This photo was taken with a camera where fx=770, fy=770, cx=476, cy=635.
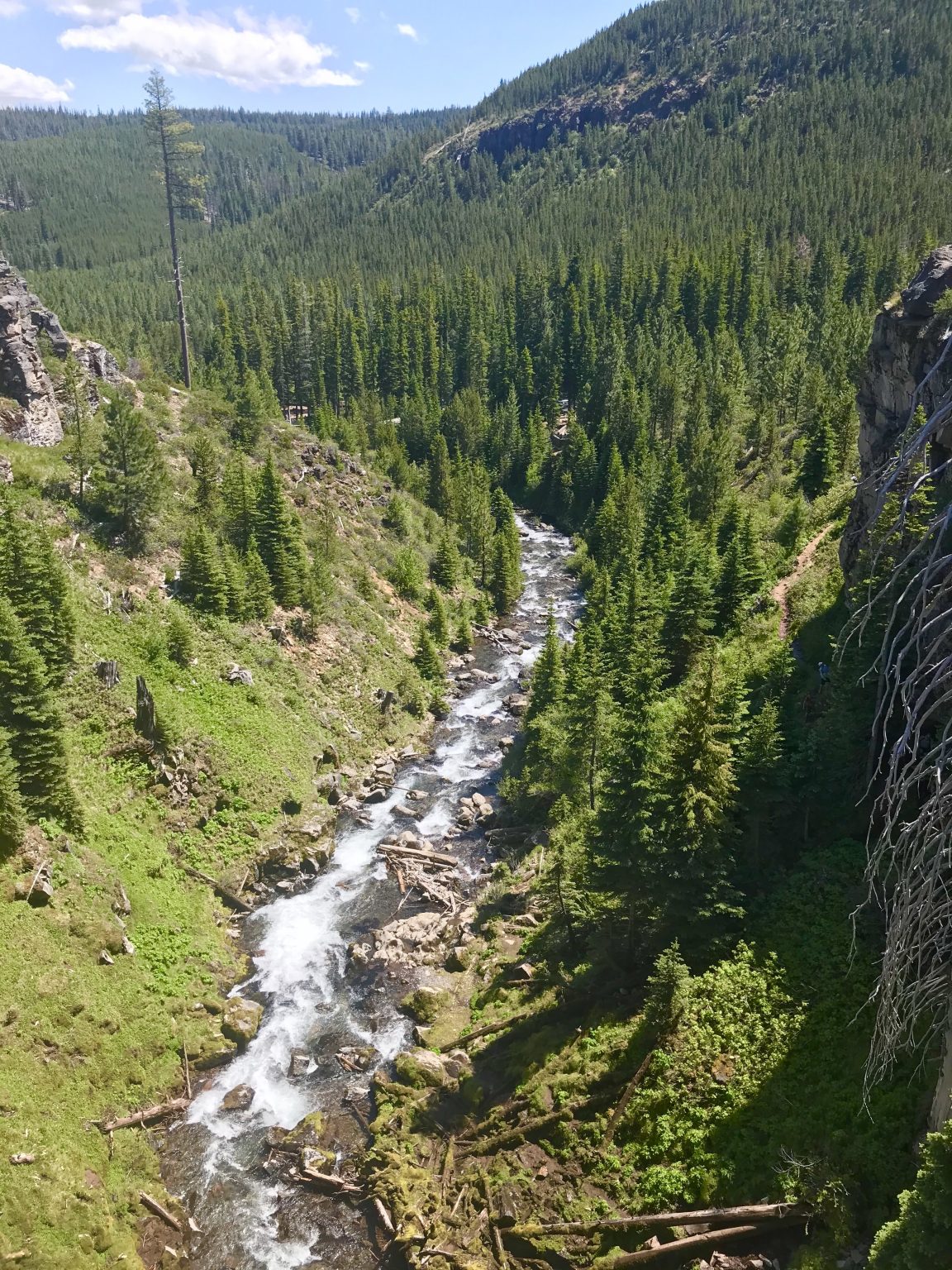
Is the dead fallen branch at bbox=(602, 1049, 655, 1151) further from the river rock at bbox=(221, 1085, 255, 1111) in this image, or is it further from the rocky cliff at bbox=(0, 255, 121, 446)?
the rocky cliff at bbox=(0, 255, 121, 446)

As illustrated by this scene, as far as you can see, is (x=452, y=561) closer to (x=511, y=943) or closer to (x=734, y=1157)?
(x=511, y=943)

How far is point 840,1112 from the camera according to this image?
17.6 metres

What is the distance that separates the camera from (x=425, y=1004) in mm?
29953

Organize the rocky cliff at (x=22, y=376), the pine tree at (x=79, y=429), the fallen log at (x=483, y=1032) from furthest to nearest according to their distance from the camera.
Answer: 1. the rocky cliff at (x=22, y=376)
2. the pine tree at (x=79, y=429)
3. the fallen log at (x=483, y=1032)

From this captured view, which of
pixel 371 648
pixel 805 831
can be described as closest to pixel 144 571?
pixel 371 648

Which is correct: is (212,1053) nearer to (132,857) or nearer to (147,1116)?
(147,1116)

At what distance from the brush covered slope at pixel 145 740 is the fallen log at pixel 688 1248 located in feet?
44.6

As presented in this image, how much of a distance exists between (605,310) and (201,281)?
111774mm

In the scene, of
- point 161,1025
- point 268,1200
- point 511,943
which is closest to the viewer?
point 268,1200

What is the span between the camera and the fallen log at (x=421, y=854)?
127 ft

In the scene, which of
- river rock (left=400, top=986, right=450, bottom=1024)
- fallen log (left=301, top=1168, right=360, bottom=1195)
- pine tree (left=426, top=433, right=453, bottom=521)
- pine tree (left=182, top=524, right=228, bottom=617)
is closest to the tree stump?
pine tree (left=182, top=524, right=228, bottom=617)

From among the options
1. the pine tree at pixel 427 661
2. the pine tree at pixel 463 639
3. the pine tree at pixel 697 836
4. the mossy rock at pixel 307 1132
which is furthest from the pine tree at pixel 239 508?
the pine tree at pixel 697 836

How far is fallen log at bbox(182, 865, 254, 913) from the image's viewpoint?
3469 centimetres

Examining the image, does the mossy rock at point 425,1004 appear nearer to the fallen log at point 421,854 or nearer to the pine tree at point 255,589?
the fallen log at point 421,854
